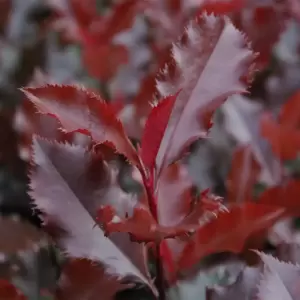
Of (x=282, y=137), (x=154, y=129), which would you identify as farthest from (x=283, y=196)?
(x=154, y=129)

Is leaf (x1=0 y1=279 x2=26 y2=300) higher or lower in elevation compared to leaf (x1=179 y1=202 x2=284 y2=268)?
higher

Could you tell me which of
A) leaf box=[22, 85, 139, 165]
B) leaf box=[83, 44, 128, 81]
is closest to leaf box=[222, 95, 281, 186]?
leaf box=[83, 44, 128, 81]

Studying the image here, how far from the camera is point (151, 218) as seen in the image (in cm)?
37

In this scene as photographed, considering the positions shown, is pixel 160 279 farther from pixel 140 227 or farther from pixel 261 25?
pixel 261 25

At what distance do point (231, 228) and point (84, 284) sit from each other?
13 centimetres

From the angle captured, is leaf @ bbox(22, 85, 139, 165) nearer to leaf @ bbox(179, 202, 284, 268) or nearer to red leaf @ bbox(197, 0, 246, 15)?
leaf @ bbox(179, 202, 284, 268)

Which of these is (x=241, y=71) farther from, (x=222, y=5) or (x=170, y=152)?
(x=222, y=5)

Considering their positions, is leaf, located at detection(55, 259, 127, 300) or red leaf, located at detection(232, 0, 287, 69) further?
red leaf, located at detection(232, 0, 287, 69)

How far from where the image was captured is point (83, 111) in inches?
14.8

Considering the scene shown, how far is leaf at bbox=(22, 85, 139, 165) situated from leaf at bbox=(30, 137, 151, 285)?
4cm

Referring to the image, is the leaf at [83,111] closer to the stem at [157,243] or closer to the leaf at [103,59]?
the stem at [157,243]

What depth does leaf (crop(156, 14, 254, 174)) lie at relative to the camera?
39cm

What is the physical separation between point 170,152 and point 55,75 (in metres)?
0.34

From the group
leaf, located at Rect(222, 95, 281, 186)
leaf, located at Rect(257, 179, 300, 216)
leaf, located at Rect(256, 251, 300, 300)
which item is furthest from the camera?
leaf, located at Rect(222, 95, 281, 186)
